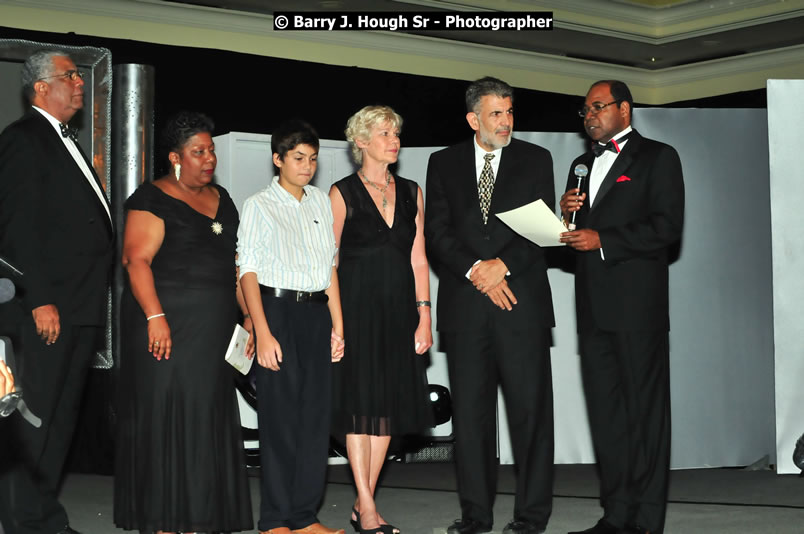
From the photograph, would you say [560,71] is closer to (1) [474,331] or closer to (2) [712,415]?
(2) [712,415]

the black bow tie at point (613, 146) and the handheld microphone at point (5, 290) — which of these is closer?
the handheld microphone at point (5, 290)

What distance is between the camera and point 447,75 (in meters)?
9.16

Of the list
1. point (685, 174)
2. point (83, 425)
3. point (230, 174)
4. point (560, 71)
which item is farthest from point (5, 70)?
point (560, 71)

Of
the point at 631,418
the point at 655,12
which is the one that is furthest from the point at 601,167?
the point at 655,12

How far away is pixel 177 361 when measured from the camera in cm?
379

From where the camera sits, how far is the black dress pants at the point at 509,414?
159 inches

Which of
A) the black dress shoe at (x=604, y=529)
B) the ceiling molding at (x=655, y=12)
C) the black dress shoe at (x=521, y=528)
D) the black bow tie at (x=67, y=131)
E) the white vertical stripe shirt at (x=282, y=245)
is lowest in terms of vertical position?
the black dress shoe at (x=604, y=529)

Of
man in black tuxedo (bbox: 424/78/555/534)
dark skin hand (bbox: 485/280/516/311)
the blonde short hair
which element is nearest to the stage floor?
man in black tuxedo (bbox: 424/78/555/534)

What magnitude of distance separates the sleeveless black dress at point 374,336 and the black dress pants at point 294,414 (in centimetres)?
12

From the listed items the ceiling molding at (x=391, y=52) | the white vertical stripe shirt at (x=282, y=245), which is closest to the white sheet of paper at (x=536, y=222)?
the white vertical stripe shirt at (x=282, y=245)

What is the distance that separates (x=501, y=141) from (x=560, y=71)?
235 inches

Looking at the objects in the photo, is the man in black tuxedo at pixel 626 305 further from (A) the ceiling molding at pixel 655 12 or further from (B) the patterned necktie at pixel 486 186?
(A) the ceiling molding at pixel 655 12

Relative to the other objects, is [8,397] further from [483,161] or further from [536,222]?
[483,161]

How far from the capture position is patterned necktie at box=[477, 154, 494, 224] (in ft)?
13.6
